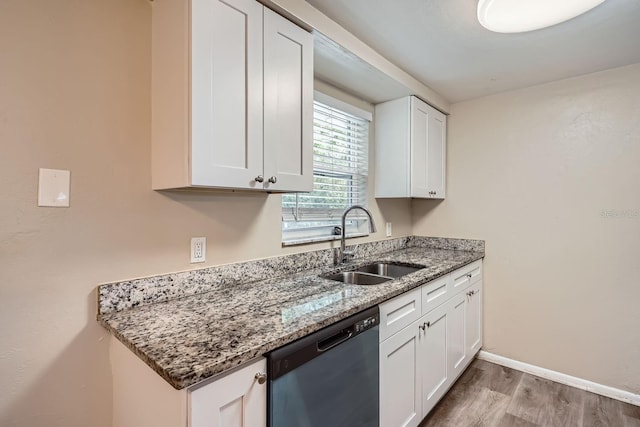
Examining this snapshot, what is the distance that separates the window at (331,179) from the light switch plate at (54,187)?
104 cm

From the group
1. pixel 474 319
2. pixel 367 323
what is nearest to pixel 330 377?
pixel 367 323

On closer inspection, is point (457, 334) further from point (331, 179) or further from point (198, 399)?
point (198, 399)

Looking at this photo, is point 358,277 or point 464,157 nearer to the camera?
point 358,277

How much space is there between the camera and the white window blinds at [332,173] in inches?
80.1

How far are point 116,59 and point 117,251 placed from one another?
0.73 meters

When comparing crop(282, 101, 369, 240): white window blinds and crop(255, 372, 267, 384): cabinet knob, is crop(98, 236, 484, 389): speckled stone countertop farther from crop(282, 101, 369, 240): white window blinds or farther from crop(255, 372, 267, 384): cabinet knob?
crop(282, 101, 369, 240): white window blinds

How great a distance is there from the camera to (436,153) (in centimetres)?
271

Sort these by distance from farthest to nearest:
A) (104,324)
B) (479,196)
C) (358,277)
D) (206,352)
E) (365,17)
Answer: (479,196) < (358,277) < (365,17) < (104,324) < (206,352)

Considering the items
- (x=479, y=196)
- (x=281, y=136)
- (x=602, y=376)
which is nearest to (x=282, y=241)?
(x=281, y=136)

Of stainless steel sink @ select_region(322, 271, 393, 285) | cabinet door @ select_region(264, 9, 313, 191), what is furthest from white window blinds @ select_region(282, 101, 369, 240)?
cabinet door @ select_region(264, 9, 313, 191)

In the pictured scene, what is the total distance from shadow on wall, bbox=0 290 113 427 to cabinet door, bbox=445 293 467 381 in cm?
184

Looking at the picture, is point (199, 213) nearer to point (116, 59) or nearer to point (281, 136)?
point (281, 136)

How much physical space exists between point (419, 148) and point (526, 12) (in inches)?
44.6

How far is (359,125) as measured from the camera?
2504 millimetres
